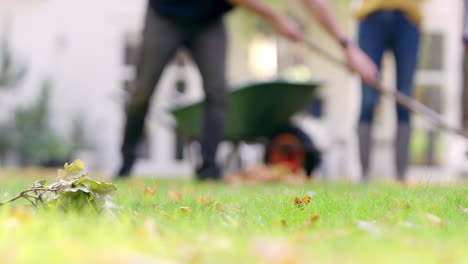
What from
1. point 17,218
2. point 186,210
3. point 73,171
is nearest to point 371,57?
point 186,210

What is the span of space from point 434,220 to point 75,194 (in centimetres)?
79

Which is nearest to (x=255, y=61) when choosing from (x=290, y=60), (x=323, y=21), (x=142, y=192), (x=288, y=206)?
(x=290, y=60)

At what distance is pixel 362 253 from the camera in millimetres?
778

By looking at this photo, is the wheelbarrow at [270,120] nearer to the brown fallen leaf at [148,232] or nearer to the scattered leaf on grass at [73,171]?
the scattered leaf on grass at [73,171]

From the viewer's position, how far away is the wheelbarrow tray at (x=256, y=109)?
4180 millimetres

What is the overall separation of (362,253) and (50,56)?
6310 mm

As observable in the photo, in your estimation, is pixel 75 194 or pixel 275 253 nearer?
pixel 275 253

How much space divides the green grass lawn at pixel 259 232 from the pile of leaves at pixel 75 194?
42 millimetres

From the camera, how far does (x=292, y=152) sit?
4.61 meters

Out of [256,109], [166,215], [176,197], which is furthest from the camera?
[256,109]

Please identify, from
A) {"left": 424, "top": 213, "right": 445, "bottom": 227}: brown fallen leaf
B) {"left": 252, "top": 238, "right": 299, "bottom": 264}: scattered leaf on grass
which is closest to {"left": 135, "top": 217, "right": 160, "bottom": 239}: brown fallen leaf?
{"left": 252, "top": 238, "right": 299, "bottom": 264}: scattered leaf on grass

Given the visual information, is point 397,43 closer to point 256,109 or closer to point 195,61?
point 256,109

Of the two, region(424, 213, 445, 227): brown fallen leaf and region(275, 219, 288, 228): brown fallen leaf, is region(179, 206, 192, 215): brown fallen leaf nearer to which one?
region(275, 219, 288, 228): brown fallen leaf

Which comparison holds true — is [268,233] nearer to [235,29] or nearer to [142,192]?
[142,192]
